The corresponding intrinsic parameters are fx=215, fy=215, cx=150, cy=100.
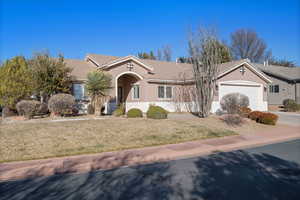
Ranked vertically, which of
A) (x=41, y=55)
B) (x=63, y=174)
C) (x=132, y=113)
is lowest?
(x=63, y=174)

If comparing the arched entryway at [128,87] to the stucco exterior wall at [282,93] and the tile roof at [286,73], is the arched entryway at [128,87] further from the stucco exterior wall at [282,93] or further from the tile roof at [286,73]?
the tile roof at [286,73]

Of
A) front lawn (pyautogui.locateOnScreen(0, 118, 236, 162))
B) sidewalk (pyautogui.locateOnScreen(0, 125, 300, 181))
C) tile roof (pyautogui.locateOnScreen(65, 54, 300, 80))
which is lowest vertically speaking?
sidewalk (pyautogui.locateOnScreen(0, 125, 300, 181))

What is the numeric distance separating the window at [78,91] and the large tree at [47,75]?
6.00 feet

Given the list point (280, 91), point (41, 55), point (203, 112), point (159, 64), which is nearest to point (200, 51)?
point (203, 112)

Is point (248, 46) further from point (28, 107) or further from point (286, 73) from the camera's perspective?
point (28, 107)

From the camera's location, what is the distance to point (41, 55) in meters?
15.7

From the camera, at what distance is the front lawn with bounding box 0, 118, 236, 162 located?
7.94m

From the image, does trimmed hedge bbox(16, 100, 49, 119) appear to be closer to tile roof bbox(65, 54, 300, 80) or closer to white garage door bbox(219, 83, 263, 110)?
tile roof bbox(65, 54, 300, 80)

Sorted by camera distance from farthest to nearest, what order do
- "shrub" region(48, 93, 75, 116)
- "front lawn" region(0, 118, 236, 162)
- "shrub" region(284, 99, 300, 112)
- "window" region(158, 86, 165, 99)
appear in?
1. "shrub" region(284, 99, 300, 112)
2. "window" region(158, 86, 165, 99)
3. "shrub" region(48, 93, 75, 116)
4. "front lawn" region(0, 118, 236, 162)

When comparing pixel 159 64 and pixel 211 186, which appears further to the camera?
pixel 159 64

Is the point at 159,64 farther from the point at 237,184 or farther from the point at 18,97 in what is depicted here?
the point at 237,184

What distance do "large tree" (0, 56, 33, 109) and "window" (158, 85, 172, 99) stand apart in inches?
427

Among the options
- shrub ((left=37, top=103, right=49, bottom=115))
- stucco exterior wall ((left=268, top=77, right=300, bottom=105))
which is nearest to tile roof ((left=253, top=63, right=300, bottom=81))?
stucco exterior wall ((left=268, top=77, right=300, bottom=105))

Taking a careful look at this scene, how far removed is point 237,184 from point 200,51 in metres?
12.2
